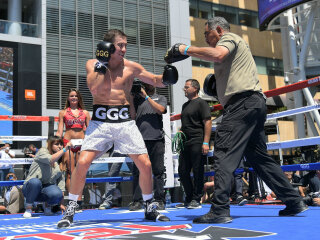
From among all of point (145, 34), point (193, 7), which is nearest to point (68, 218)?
point (145, 34)

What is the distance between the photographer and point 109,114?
3678mm

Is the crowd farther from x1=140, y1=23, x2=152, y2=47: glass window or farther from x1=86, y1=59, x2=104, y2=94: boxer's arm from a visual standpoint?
x1=140, y1=23, x2=152, y2=47: glass window

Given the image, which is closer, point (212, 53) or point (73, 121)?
point (212, 53)

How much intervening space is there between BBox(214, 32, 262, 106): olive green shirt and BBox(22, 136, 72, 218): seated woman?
2.13m

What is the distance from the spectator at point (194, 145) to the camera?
16.5 ft

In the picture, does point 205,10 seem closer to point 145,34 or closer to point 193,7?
point 193,7

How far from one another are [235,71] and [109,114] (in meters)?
1.18

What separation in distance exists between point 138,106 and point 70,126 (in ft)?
4.07

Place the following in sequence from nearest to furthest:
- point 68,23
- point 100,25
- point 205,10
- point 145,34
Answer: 1. point 68,23
2. point 100,25
3. point 145,34
4. point 205,10

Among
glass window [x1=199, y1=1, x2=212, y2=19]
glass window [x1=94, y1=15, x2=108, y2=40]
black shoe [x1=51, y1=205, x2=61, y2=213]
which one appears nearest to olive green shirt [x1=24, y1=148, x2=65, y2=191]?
black shoe [x1=51, y1=205, x2=61, y2=213]

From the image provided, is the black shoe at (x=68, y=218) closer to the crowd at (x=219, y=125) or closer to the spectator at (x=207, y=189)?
the crowd at (x=219, y=125)

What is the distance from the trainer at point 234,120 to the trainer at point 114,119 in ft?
1.41

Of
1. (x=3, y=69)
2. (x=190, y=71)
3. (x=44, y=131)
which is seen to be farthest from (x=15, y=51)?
(x=190, y=71)

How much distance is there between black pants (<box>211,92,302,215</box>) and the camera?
336cm
